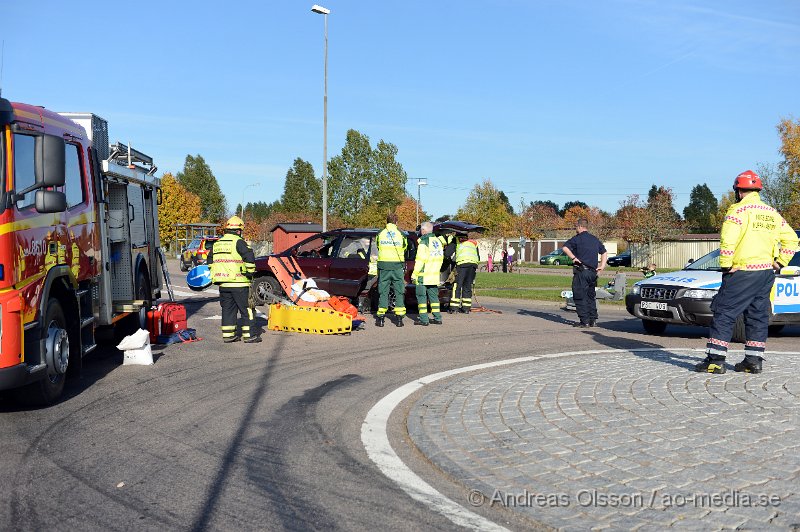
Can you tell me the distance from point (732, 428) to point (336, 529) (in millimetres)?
3377

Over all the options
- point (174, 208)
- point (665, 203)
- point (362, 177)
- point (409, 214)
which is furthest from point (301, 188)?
point (665, 203)

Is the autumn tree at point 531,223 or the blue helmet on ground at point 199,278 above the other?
the autumn tree at point 531,223

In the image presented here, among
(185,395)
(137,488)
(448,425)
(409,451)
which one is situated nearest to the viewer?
(137,488)

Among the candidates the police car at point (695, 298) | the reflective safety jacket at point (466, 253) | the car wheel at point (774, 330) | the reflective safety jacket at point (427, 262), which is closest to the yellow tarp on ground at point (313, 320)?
the reflective safety jacket at point (427, 262)

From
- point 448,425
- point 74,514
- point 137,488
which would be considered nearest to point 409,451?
point 448,425

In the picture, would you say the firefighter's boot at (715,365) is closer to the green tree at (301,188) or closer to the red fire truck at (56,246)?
the red fire truck at (56,246)

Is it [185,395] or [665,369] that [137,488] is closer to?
[185,395]

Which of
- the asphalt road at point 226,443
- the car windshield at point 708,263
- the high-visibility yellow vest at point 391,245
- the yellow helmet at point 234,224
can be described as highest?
the yellow helmet at point 234,224

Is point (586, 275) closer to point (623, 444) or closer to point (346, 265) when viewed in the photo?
point (346, 265)

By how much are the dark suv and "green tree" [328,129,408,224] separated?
46.6 metres

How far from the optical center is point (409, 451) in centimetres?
542

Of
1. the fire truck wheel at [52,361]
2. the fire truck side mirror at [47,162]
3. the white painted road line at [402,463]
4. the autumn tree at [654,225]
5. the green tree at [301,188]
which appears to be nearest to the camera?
the white painted road line at [402,463]

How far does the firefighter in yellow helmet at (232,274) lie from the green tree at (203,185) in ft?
267

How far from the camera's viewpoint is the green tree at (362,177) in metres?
63.2
